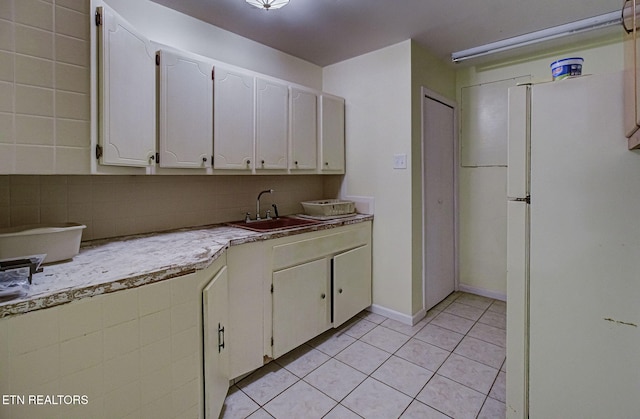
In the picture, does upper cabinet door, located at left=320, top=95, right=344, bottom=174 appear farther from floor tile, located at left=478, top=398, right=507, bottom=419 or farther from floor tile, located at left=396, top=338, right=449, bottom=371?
floor tile, located at left=478, top=398, right=507, bottom=419

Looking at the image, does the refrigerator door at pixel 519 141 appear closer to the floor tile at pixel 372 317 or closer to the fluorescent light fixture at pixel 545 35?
the fluorescent light fixture at pixel 545 35

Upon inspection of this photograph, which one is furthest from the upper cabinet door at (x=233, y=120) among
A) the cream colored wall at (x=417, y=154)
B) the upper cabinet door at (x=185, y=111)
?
the cream colored wall at (x=417, y=154)

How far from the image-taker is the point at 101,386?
1024 mm

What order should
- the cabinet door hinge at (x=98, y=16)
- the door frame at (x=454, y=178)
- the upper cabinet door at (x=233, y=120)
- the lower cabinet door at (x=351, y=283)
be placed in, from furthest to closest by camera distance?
the door frame at (x=454, y=178) < the lower cabinet door at (x=351, y=283) < the upper cabinet door at (x=233, y=120) < the cabinet door hinge at (x=98, y=16)

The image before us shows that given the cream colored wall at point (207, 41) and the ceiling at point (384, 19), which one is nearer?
the cream colored wall at point (207, 41)

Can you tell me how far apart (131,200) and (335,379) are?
1.70 meters

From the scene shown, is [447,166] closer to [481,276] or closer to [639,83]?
[481,276]

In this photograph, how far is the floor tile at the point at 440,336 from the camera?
91.4 inches

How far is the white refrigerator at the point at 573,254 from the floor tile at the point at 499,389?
405mm

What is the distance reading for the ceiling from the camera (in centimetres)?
200

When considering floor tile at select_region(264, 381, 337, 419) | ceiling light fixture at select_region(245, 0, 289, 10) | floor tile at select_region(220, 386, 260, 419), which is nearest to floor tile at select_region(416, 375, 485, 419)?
floor tile at select_region(264, 381, 337, 419)

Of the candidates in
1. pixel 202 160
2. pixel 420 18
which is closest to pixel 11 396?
pixel 202 160

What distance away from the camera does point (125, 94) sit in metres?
1.47

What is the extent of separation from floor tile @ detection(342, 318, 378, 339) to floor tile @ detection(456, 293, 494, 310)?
1.10m
